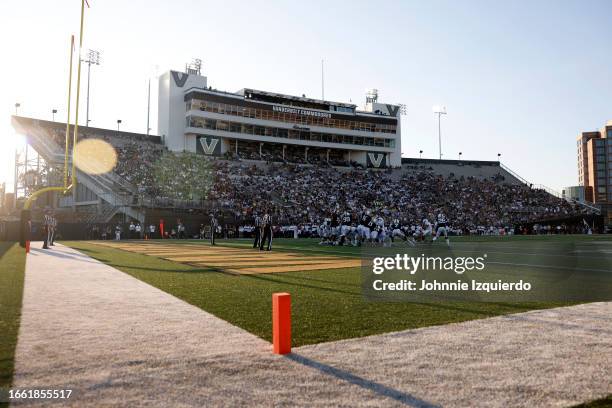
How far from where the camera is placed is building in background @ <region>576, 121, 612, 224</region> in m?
124

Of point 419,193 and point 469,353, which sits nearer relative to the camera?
point 469,353

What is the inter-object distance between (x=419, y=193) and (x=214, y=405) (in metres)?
53.9

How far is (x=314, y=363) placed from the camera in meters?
3.99

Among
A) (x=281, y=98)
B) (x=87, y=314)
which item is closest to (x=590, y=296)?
(x=87, y=314)

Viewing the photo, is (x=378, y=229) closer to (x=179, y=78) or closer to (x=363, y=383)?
(x=363, y=383)

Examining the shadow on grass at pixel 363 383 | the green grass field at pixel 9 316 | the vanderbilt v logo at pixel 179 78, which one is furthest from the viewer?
the vanderbilt v logo at pixel 179 78

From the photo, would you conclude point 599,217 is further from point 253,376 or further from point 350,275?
point 253,376

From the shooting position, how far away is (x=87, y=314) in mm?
6223

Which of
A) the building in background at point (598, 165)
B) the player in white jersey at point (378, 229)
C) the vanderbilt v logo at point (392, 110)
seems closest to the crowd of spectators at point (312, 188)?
the vanderbilt v logo at point (392, 110)

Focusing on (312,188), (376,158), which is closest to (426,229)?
(312,188)

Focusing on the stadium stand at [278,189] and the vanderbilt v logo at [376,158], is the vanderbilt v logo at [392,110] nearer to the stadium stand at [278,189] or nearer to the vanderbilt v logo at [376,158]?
the vanderbilt v logo at [376,158]

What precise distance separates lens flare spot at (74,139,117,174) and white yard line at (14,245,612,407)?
119ft

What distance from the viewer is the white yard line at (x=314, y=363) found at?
327 cm

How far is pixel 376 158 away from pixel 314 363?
64.5 meters
